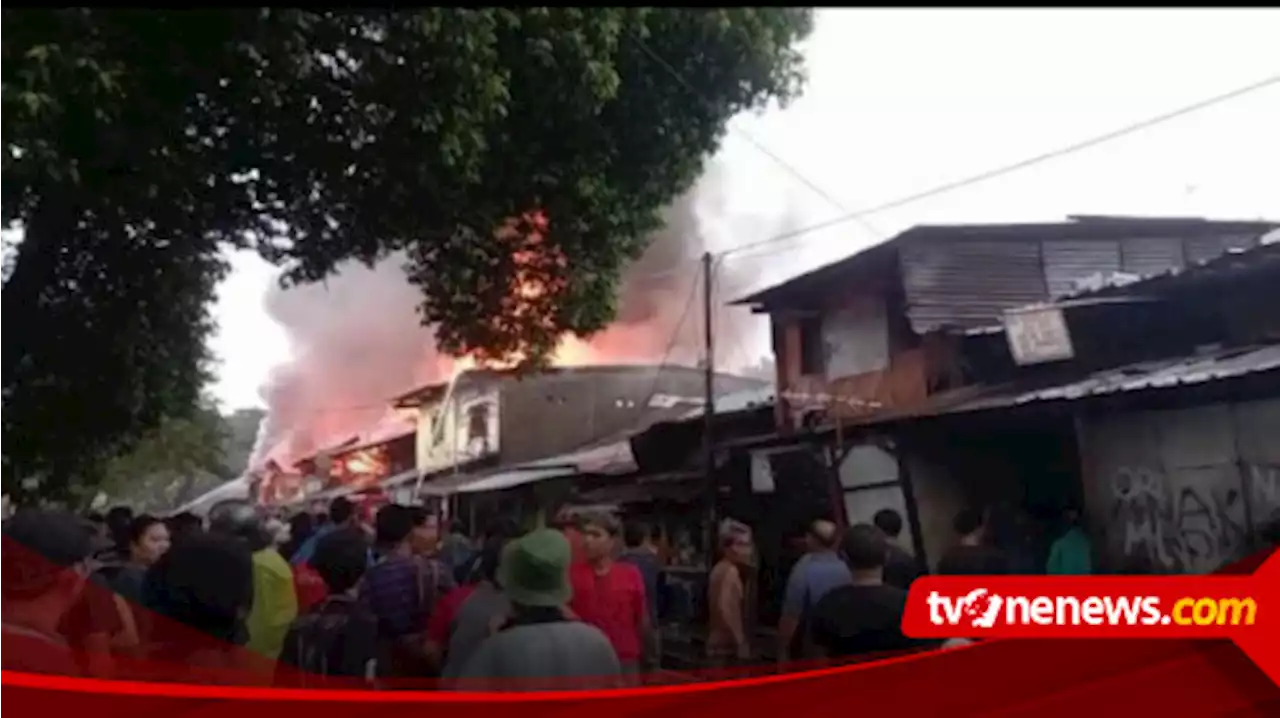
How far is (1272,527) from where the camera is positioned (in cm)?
254

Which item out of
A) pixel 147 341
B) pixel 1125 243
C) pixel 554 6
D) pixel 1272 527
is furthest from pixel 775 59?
pixel 147 341

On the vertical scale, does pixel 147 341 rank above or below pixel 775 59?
below

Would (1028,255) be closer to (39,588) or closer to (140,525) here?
(140,525)

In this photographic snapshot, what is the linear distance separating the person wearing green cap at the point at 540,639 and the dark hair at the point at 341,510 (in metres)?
0.41

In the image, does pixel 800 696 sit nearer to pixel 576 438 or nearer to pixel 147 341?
pixel 576 438

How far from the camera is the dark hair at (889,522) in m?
2.74

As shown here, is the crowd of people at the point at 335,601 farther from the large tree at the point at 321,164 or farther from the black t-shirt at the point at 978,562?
the black t-shirt at the point at 978,562

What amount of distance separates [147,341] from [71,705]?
2.69 ft

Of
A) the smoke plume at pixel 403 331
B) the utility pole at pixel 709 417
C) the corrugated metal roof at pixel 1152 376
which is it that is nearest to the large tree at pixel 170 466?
A: the smoke plume at pixel 403 331

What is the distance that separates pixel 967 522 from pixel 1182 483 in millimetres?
410

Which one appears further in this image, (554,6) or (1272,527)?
(554,6)

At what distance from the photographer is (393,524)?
295 cm

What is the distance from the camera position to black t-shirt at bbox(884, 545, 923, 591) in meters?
2.72

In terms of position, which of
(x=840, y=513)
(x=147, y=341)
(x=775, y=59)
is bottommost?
(x=840, y=513)
